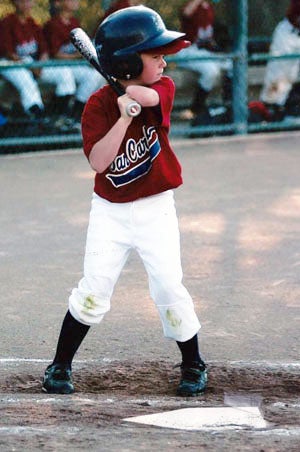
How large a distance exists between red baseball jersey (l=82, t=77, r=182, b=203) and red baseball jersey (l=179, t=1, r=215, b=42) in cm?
778

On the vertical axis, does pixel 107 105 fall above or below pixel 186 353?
above

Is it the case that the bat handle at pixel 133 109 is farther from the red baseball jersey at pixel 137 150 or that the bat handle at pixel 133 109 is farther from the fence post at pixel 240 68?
the fence post at pixel 240 68

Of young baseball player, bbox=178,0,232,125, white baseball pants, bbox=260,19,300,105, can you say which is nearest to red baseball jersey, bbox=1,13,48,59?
young baseball player, bbox=178,0,232,125

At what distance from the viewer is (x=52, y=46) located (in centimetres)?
1164

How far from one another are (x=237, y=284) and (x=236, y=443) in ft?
Result: 8.36

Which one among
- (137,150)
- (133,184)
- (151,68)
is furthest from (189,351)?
(151,68)

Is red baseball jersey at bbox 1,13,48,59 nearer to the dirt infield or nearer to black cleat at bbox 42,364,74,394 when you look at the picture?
the dirt infield

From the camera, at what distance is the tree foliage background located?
1200cm

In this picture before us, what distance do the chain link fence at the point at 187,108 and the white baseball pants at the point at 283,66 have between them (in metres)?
0.21

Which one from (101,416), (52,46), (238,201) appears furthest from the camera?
(52,46)

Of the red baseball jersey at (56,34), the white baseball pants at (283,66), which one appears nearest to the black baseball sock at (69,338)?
the red baseball jersey at (56,34)

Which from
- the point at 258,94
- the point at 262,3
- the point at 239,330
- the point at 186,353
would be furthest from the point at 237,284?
the point at 262,3

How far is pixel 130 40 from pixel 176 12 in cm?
868

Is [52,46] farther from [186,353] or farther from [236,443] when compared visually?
[236,443]
